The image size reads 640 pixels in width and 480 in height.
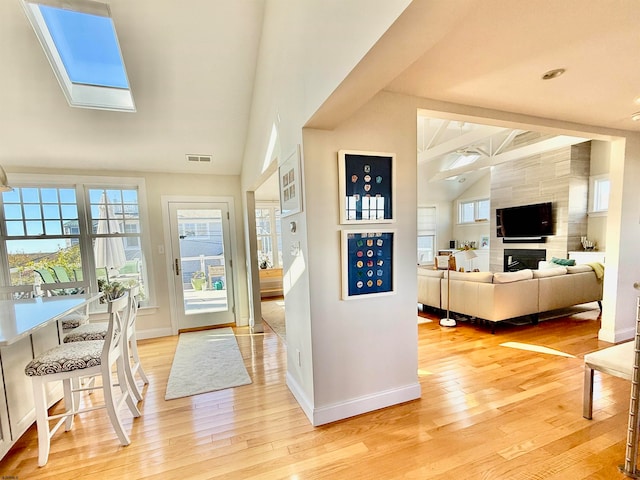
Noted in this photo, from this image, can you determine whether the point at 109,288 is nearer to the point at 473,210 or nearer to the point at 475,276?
the point at 475,276

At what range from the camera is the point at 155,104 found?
9.11 ft

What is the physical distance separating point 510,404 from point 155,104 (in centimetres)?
406

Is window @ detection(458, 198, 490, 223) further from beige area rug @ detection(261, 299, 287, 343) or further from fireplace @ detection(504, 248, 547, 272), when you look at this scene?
beige area rug @ detection(261, 299, 287, 343)

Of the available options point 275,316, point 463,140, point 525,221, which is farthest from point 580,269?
point 275,316

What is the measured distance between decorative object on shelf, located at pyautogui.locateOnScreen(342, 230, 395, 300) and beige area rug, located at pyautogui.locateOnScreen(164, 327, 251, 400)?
1481mm

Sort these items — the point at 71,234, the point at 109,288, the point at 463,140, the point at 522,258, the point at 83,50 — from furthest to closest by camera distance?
the point at 522,258, the point at 463,140, the point at 109,288, the point at 71,234, the point at 83,50

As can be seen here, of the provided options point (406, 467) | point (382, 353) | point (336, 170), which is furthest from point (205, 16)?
point (406, 467)

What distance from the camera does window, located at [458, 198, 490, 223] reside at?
8.59m

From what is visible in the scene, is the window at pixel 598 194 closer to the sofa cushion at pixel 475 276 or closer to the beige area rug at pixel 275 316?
the sofa cushion at pixel 475 276

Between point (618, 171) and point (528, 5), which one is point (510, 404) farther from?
point (618, 171)

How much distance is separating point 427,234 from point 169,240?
7.81 meters

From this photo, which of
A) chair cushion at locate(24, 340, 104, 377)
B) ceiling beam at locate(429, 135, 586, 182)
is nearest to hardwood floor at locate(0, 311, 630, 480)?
chair cushion at locate(24, 340, 104, 377)

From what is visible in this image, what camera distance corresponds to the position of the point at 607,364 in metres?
1.78

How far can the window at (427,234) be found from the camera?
9141mm
